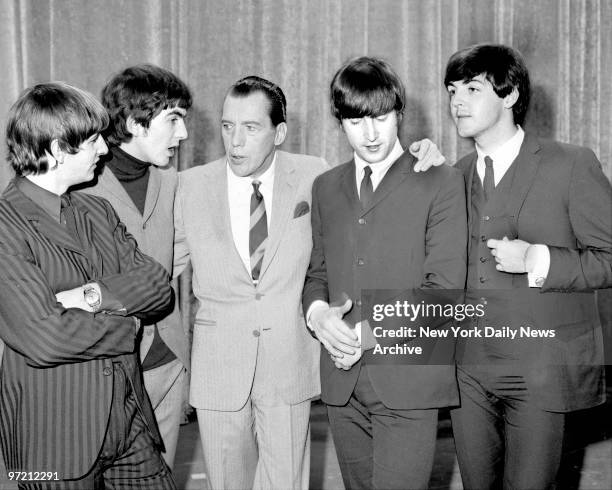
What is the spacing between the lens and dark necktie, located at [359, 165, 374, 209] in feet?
7.28

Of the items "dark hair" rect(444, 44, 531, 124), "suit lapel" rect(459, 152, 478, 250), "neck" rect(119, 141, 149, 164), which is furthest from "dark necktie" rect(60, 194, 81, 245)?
"dark hair" rect(444, 44, 531, 124)

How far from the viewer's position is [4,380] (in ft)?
6.19

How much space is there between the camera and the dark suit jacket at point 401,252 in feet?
6.94

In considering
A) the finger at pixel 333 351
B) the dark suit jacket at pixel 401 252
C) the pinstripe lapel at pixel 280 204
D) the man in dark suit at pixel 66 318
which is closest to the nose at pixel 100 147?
the man in dark suit at pixel 66 318

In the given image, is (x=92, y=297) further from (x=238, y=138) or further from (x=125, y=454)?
(x=238, y=138)

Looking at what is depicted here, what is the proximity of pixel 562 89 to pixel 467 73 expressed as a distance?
9.20 feet

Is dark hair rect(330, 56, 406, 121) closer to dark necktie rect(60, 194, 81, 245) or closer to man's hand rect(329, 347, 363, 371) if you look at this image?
man's hand rect(329, 347, 363, 371)

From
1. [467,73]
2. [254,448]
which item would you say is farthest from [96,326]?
[467,73]

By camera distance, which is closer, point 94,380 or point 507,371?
point 94,380

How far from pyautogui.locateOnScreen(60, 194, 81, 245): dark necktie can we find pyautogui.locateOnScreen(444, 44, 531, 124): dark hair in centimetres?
120

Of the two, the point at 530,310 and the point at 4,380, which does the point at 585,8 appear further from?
the point at 4,380

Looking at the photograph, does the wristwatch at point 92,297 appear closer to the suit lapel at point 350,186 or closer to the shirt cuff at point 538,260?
the suit lapel at point 350,186

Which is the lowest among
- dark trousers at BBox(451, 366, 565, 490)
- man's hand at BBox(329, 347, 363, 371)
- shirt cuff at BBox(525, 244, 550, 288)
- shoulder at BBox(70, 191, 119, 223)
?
dark trousers at BBox(451, 366, 565, 490)

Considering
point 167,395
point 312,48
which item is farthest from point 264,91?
point 312,48
